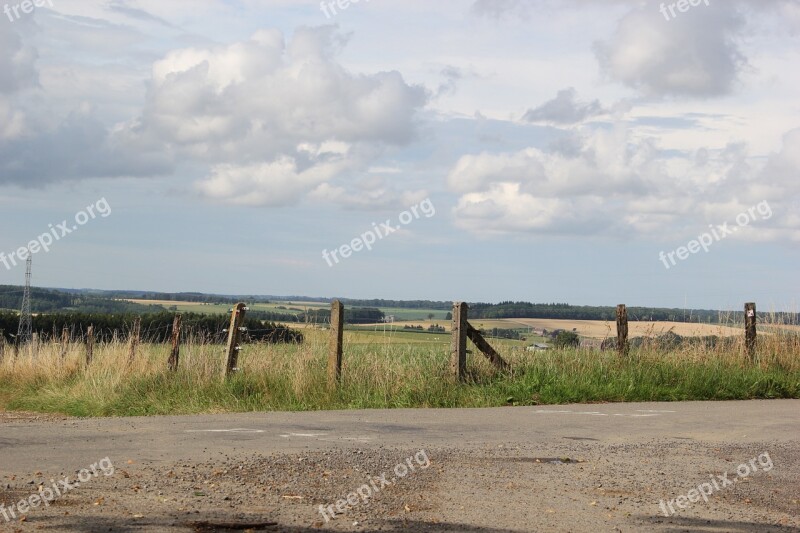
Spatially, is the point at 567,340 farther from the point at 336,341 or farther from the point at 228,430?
the point at 228,430

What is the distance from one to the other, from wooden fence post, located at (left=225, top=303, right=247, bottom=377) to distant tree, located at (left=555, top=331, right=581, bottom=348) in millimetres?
6590

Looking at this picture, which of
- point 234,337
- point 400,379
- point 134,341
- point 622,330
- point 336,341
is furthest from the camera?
point 134,341

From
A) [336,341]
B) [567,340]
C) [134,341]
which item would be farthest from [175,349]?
[567,340]

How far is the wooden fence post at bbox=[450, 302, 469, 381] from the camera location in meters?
16.7

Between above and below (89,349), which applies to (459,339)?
above

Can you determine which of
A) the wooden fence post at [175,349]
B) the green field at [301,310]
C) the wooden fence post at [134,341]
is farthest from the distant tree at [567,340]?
the wooden fence post at [134,341]

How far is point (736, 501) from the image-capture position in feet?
26.8

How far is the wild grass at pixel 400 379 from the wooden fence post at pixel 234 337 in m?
0.17

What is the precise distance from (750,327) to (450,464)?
12.8 metres

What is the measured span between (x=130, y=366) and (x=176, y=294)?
74097 millimetres

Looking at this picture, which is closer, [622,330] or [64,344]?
[622,330]

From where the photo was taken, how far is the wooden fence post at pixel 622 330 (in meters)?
18.5

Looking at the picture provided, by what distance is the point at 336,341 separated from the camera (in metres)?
16.7

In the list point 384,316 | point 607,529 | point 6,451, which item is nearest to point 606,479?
point 607,529
